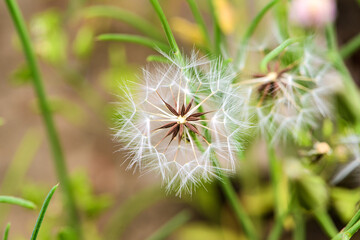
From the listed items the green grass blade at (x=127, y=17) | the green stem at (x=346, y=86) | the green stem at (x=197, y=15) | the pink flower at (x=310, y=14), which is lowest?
the green stem at (x=346, y=86)

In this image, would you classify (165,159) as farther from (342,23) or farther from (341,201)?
(342,23)

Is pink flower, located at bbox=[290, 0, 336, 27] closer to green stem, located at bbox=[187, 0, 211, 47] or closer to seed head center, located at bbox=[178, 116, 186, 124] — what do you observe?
green stem, located at bbox=[187, 0, 211, 47]

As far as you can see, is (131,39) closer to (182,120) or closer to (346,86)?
(182,120)

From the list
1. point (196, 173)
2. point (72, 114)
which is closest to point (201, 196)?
point (72, 114)

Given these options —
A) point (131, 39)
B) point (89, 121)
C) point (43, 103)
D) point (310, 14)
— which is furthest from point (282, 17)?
point (89, 121)

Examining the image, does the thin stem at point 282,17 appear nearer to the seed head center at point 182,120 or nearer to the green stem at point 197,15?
the green stem at point 197,15

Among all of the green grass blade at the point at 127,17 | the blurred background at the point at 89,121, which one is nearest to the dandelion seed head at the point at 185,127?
the green grass blade at the point at 127,17
